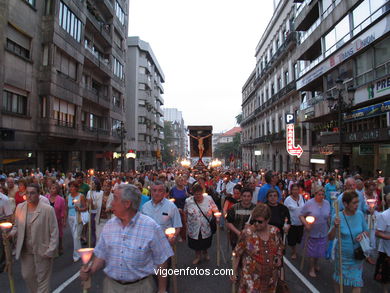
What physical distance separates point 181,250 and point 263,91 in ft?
136

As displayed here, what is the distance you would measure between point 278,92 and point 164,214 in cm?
3323

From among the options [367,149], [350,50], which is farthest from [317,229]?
[350,50]

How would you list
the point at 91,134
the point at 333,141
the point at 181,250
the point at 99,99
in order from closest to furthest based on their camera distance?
1. the point at 181,250
2. the point at 333,141
3. the point at 91,134
4. the point at 99,99

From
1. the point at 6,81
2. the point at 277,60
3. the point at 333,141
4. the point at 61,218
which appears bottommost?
the point at 61,218

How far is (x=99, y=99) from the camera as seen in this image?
1158 inches

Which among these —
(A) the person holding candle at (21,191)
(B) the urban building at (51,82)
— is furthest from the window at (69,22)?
(A) the person holding candle at (21,191)

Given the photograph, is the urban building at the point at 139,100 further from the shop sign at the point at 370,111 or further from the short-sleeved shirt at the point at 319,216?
the short-sleeved shirt at the point at 319,216

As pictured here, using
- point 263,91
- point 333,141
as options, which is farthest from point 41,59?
point 263,91

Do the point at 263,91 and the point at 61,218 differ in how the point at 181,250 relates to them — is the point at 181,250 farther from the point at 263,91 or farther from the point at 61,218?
the point at 263,91

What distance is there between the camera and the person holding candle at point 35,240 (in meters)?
4.01

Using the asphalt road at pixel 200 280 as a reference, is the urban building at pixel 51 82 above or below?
above

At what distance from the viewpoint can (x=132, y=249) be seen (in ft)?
8.85

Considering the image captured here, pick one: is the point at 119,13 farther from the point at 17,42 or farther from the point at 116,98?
the point at 17,42

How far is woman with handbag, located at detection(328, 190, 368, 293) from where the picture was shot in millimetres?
3992
